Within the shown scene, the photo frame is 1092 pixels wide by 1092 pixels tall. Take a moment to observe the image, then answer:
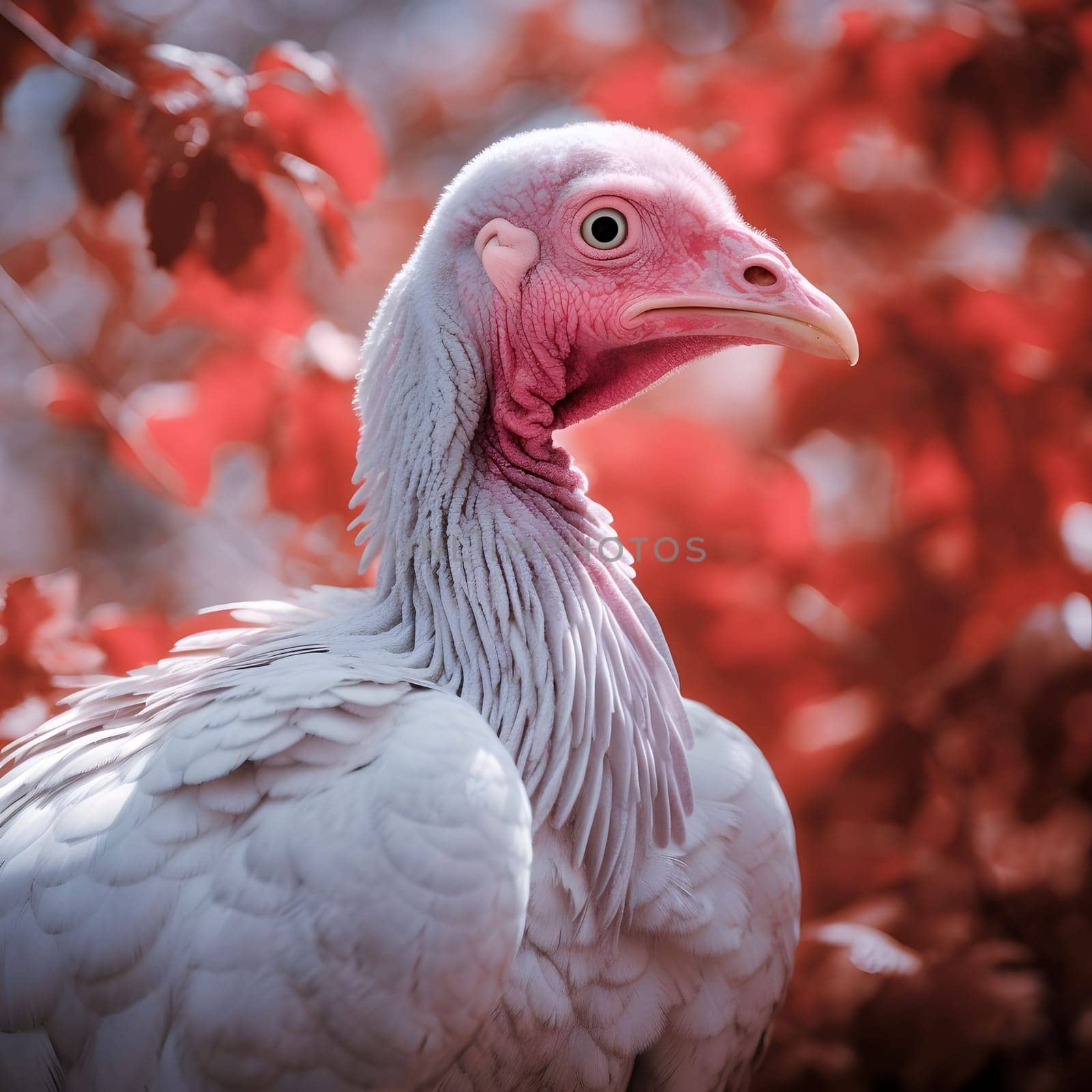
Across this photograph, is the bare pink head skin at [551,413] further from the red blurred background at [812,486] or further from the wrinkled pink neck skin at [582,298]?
the red blurred background at [812,486]

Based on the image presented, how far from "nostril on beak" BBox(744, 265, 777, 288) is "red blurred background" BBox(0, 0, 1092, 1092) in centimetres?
84

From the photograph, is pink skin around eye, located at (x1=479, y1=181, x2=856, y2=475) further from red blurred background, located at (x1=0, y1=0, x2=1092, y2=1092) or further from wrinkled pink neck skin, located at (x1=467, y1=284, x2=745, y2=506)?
red blurred background, located at (x1=0, y1=0, x2=1092, y2=1092)

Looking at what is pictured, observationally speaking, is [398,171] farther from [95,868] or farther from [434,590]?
[95,868]

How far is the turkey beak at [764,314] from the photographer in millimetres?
1387

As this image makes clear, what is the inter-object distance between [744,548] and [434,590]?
1030mm

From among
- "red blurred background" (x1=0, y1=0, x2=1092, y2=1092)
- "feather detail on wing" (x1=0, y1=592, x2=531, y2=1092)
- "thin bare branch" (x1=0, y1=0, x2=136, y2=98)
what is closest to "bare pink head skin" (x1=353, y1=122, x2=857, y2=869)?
"feather detail on wing" (x1=0, y1=592, x2=531, y2=1092)

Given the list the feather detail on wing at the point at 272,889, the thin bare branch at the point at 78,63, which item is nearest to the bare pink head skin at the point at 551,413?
the feather detail on wing at the point at 272,889

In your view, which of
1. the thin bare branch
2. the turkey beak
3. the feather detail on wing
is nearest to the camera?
the feather detail on wing

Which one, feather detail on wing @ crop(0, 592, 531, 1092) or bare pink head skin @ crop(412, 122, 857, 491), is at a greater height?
bare pink head skin @ crop(412, 122, 857, 491)

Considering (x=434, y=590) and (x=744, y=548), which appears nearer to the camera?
(x=434, y=590)

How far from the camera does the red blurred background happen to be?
205 cm

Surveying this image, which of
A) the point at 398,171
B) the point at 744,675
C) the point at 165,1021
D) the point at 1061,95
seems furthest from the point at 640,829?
the point at 398,171

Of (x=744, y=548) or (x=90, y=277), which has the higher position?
(x=90, y=277)

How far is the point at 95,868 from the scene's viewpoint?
1.28 m
